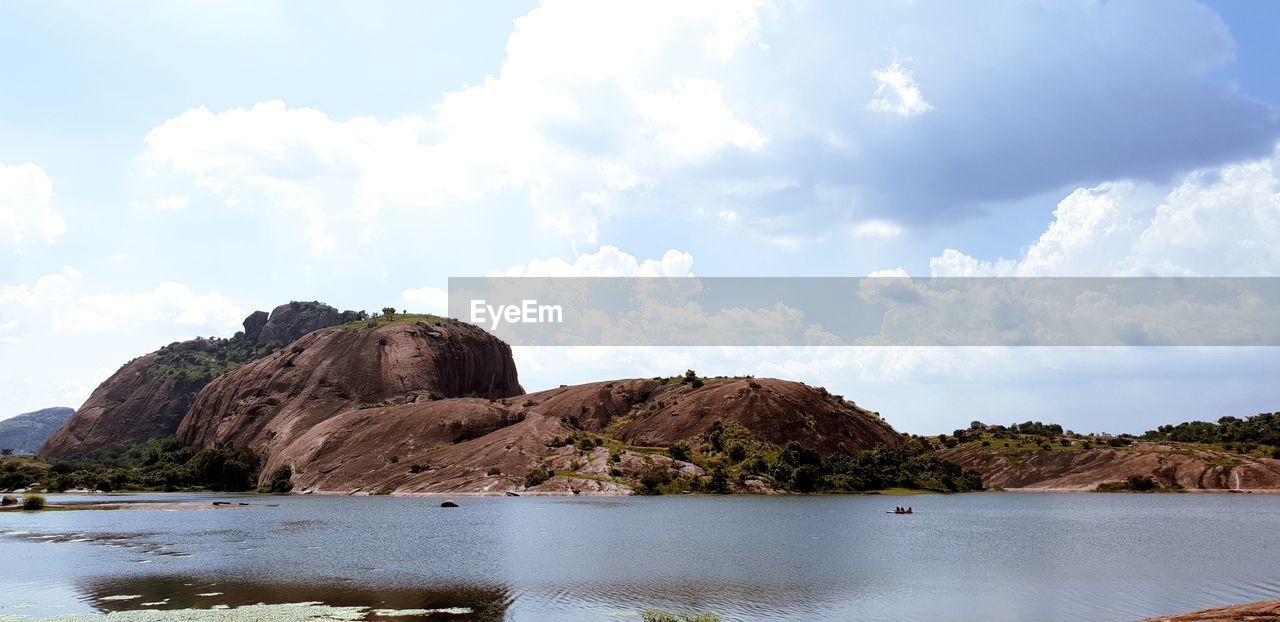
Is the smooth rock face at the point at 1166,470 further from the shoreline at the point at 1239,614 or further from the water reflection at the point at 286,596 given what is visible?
the water reflection at the point at 286,596

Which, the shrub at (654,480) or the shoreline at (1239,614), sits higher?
the shoreline at (1239,614)

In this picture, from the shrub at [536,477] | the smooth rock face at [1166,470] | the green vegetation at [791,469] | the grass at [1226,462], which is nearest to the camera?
the shrub at [536,477]

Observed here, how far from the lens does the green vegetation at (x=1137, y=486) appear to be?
592 feet

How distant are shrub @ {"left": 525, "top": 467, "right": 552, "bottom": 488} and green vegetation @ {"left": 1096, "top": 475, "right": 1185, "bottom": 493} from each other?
12572 centimetres

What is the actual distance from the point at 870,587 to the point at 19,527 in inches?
3929

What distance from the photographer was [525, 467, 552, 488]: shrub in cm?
16162

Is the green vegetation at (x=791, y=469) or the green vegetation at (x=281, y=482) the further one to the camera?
the green vegetation at (x=281, y=482)

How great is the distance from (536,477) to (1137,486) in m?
135

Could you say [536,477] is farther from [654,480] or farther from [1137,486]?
[1137,486]

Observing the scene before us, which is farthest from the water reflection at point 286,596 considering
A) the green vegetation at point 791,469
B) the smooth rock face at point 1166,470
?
the smooth rock face at point 1166,470

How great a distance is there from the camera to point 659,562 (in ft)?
208

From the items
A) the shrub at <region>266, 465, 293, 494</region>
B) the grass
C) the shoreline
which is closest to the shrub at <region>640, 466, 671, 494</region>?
the shrub at <region>266, 465, 293, 494</region>

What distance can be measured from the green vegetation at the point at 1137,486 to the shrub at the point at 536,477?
126 m

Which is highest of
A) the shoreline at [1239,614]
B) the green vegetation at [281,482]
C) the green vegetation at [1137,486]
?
the shoreline at [1239,614]
